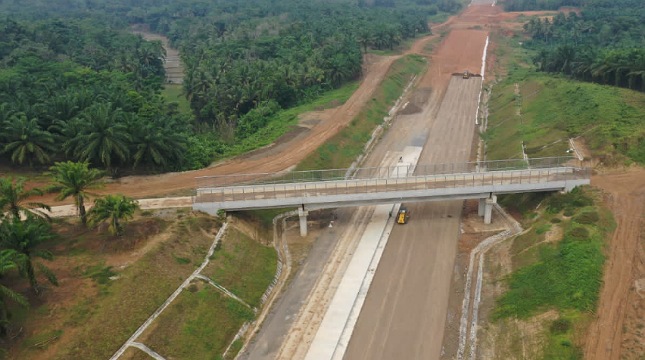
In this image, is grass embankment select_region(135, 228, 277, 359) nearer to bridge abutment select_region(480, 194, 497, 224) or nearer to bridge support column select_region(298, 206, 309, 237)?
bridge support column select_region(298, 206, 309, 237)

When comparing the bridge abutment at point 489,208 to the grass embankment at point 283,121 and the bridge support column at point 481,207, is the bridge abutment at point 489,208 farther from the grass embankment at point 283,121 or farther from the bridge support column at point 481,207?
the grass embankment at point 283,121

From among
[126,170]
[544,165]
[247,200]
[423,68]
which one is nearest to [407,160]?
[544,165]

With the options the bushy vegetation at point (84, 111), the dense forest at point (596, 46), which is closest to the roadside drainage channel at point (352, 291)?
the bushy vegetation at point (84, 111)

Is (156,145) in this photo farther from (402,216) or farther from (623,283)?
(623,283)

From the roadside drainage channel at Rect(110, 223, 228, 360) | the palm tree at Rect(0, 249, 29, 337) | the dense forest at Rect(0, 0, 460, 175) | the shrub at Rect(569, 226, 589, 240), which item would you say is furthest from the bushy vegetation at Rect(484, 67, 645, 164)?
the palm tree at Rect(0, 249, 29, 337)

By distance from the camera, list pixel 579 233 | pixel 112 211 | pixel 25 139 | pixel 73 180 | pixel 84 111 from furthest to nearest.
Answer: pixel 84 111 → pixel 25 139 → pixel 579 233 → pixel 73 180 → pixel 112 211

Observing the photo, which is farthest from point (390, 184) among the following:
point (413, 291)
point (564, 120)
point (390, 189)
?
point (564, 120)

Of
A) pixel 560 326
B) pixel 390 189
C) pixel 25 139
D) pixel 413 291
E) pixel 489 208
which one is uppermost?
pixel 25 139

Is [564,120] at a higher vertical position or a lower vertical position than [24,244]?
lower
